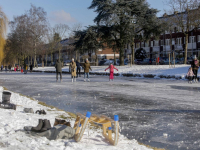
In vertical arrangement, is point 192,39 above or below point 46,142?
above

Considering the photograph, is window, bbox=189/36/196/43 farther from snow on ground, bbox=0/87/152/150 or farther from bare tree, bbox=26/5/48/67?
snow on ground, bbox=0/87/152/150

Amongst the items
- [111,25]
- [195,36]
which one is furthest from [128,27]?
[195,36]

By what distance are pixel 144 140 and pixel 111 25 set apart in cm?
3630

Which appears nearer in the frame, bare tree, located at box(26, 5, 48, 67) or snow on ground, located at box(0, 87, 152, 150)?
snow on ground, located at box(0, 87, 152, 150)

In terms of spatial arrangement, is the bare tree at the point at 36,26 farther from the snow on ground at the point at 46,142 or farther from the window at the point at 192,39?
the snow on ground at the point at 46,142

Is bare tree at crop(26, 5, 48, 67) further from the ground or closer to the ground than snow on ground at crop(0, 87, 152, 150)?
further from the ground

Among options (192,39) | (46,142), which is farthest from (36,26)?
(46,142)

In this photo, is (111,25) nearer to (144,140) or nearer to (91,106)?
(91,106)

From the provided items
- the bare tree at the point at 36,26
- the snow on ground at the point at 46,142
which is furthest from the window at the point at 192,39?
the snow on ground at the point at 46,142

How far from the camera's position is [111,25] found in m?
40.9

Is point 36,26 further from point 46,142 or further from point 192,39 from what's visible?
point 46,142

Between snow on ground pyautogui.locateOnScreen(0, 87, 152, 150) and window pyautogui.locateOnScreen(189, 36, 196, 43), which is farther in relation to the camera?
window pyautogui.locateOnScreen(189, 36, 196, 43)

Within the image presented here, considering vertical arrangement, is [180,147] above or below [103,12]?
below

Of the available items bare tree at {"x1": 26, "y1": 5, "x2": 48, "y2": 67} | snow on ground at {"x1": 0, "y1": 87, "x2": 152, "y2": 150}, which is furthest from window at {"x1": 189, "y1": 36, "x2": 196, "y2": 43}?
snow on ground at {"x1": 0, "y1": 87, "x2": 152, "y2": 150}
